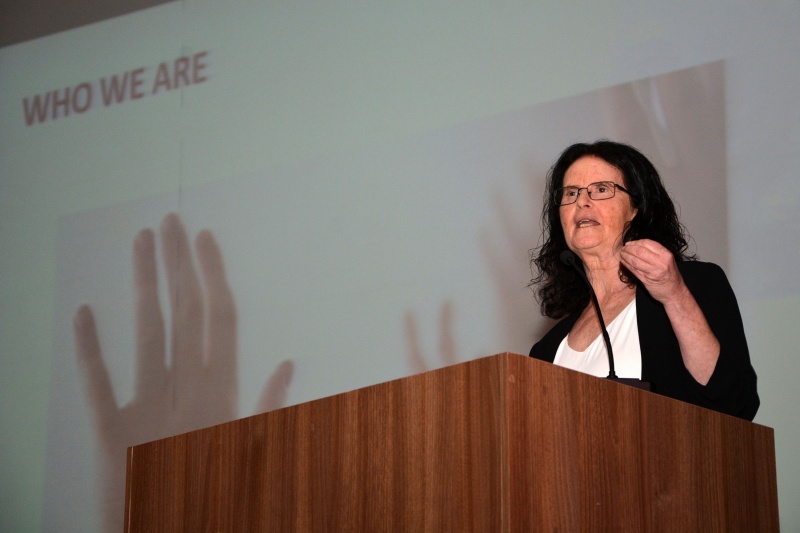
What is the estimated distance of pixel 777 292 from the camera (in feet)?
8.34

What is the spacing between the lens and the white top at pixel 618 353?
1.98m

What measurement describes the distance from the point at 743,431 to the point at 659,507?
1.03ft

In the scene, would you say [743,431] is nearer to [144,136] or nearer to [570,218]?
[570,218]

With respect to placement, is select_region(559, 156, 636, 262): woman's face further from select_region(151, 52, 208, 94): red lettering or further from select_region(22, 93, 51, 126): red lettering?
select_region(22, 93, 51, 126): red lettering

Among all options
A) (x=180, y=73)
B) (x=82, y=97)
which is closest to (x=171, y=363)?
(x=180, y=73)

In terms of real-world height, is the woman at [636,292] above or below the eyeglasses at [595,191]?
below

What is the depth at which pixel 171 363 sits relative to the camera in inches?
137

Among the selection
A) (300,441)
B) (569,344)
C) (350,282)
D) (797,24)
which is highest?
(797,24)

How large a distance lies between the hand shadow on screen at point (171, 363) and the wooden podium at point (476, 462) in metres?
1.83

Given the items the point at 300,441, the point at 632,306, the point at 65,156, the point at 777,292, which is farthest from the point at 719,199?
the point at 65,156

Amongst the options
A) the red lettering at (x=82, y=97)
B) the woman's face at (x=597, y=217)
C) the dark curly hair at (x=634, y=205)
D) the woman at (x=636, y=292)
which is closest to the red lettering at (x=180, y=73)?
the red lettering at (x=82, y=97)

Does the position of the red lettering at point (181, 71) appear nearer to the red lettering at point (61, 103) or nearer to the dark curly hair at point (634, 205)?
the red lettering at point (61, 103)

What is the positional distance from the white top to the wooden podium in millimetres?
414

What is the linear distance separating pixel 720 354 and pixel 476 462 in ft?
2.42
